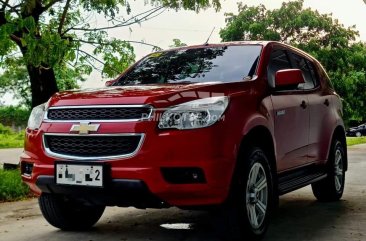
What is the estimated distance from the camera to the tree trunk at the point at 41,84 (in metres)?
9.59

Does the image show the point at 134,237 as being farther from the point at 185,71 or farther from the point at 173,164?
the point at 185,71

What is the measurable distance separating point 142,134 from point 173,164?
301 millimetres

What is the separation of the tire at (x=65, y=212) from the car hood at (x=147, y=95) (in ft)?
2.91

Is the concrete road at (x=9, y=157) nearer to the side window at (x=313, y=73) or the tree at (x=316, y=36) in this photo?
the side window at (x=313, y=73)

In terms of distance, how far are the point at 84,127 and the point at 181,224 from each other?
65.2 inches

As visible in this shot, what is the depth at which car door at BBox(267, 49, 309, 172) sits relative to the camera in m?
4.80

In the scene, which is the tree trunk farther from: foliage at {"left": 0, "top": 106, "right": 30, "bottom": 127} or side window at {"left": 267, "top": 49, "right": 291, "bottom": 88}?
foliage at {"left": 0, "top": 106, "right": 30, "bottom": 127}

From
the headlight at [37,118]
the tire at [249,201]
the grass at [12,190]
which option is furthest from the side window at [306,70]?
the grass at [12,190]

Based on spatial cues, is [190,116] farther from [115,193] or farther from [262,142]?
[262,142]

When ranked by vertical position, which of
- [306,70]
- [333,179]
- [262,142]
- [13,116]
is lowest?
[13,116]

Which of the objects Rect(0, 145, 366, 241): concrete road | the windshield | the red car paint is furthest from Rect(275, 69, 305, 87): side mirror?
Rect(0, 145, 366, 241): concrete road

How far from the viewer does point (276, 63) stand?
5.23 m

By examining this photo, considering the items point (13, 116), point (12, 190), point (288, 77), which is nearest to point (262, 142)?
point (288, 77)

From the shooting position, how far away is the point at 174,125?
3.78 metres
